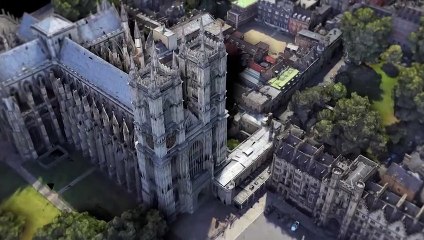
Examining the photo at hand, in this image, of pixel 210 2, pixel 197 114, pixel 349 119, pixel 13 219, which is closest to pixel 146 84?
pixel 197 114

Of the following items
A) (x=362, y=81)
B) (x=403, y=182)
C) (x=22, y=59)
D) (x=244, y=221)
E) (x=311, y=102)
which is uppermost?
(x=22, y=59)

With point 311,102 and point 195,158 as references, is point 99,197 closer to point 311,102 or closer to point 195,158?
point 195,158

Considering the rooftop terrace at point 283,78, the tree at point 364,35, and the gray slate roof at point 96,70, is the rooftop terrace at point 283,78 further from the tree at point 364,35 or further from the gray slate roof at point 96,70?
the gray slate roof at point 96,70

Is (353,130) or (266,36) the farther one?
(266,36)

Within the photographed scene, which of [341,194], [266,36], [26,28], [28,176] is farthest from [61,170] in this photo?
[266,36]

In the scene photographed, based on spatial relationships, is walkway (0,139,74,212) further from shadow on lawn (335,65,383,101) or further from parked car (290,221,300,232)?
shadow on lawn (335,65,383,101)

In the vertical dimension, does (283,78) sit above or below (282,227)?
above

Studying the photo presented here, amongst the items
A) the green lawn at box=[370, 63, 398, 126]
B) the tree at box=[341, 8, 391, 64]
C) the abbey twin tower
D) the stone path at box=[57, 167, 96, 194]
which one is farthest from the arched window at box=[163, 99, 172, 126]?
the tree at box=[341, 8, 391, 64]

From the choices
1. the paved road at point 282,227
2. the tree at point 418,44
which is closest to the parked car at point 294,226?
Result: the paved road at point 282,227
